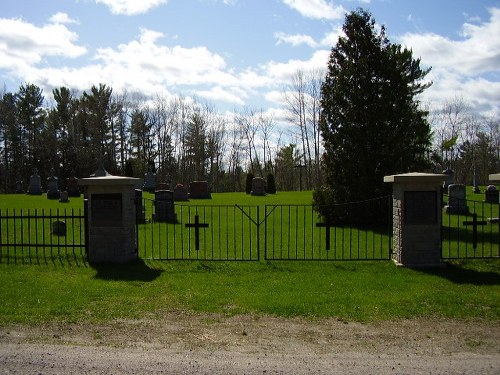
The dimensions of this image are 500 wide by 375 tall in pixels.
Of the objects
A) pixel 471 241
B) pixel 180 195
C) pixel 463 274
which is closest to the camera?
pixel 463 274

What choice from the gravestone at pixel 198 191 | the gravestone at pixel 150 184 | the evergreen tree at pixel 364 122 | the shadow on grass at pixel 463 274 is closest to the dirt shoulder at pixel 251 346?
the shadow on grass at pixel 463 274

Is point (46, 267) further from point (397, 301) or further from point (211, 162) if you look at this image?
point (211, 162)

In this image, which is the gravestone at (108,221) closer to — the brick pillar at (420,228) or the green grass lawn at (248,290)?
the green grass lawn at (248,290)

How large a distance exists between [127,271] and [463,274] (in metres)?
6.04

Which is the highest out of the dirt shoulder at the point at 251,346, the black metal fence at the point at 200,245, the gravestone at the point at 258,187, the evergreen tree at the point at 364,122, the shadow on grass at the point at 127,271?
the evergreen tree at the point at 364,122

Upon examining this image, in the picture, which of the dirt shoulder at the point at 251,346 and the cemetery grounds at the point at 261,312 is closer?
the dirt shoulder at the point at 251,346

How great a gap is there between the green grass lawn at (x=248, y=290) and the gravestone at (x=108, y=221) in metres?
0.41

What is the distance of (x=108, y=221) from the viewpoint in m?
9.53

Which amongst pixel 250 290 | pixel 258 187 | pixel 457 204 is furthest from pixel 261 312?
pixel 258 187

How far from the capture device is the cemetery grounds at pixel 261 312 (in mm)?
4824

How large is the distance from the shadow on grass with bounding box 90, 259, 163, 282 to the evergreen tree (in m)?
7.89

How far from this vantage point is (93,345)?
492 cm

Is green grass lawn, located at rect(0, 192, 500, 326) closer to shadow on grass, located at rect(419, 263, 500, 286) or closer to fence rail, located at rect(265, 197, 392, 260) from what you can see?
shadow on grass, located at rect(419, 263, 500, 286)

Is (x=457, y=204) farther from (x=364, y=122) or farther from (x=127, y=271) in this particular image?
(x=127, y=271)
